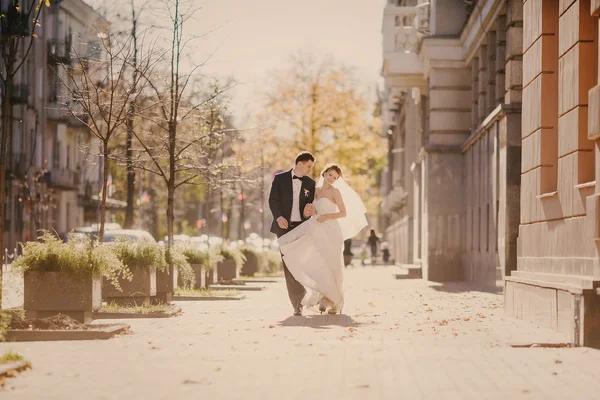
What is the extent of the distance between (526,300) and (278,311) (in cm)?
406

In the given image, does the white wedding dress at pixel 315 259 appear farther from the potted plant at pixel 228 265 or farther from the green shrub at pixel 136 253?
the potted plant at pixel 228 265

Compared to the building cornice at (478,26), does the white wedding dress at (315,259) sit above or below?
below

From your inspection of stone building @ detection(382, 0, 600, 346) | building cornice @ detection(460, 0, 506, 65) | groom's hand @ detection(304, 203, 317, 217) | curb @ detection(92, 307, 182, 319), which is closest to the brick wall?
stone building @ detection(382, 0, 600, 346)

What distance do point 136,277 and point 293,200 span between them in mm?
2444

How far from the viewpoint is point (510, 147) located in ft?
70.7

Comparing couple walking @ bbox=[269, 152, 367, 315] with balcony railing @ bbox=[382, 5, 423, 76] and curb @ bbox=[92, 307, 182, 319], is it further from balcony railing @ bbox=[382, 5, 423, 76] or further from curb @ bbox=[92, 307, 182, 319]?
balcony railing @ bbox=[382, 5, 423, 76]

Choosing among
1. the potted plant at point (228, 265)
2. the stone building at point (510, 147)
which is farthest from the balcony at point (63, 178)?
the potted plant at point (228, 265)

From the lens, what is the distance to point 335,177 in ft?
53.0

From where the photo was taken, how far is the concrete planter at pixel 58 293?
1281 cm

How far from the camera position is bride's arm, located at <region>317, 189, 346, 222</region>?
1573 centimetres

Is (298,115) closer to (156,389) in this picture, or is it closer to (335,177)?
(335,177)

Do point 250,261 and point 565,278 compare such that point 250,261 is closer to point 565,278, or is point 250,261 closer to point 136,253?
point 136,253

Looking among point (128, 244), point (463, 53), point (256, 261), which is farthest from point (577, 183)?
point (256, 261)

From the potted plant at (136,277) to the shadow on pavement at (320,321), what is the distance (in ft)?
7.82
